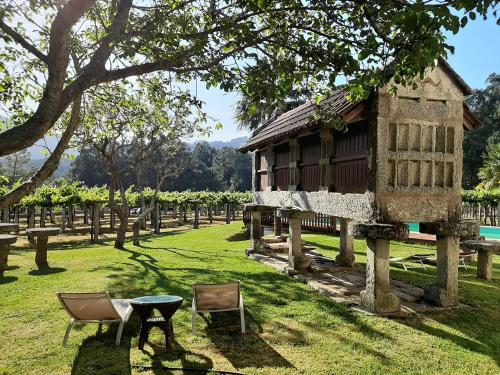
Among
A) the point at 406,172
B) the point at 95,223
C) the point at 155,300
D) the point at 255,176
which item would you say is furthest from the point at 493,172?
the point at 155,300

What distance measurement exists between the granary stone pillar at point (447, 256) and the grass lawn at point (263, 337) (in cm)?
44

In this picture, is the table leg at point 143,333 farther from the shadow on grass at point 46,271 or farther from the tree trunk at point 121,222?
the tree trunk at point 121,222

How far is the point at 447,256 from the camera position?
8.67 m

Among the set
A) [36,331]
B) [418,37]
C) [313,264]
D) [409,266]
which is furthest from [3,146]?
[409,266]

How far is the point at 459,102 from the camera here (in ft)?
28.9

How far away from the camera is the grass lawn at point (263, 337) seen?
5961 millimetres

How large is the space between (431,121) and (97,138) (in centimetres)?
1216

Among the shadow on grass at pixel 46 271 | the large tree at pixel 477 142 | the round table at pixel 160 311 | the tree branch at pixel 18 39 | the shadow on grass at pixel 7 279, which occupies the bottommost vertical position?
the shadow on grass at pixel 7 279

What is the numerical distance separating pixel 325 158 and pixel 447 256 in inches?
145

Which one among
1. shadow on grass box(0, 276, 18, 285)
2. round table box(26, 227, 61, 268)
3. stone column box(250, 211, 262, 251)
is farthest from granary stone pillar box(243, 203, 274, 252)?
shadow on grass box(0, 276, 18, 285)

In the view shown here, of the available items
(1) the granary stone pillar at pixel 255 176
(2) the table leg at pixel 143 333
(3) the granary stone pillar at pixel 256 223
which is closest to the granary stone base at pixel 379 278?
(2) the table leg at pixel 143 333

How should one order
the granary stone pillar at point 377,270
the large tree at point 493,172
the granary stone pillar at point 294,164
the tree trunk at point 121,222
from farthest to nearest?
the large tree at point 493,172, the tree trunk at point 121,222, the granary stone pillar at point 294,164, the granary stone pillar at point 377,270

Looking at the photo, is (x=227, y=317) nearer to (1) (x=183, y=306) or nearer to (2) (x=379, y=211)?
(1) (x=183, y=306)

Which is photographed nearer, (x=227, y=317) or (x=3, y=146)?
(x=3, y=146)
